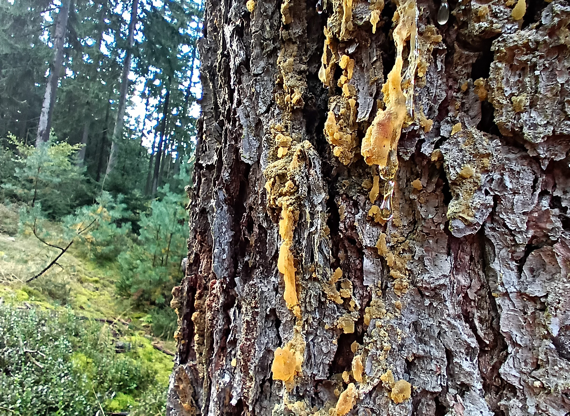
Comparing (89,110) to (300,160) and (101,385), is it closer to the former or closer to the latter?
(101,385)

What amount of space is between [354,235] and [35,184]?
987 centimetres

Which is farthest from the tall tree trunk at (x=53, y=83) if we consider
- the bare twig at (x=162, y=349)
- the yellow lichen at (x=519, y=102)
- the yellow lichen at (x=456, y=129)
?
the yellow lichen at (x=519, y=102)

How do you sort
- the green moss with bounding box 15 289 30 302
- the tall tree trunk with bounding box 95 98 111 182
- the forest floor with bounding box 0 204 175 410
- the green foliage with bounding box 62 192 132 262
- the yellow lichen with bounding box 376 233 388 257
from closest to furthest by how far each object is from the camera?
1. the yellow lichen with bounding box 376 233 388 257
2. the forest floor with bounding box 0 204 175 410
3. the green moss with bounding box 15 289 30 302
4. the green foliage with bounding box 62 192 132 262
5. the tall tree trunk with bounding box 95 98 111 182

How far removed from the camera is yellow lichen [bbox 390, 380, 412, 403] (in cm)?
71

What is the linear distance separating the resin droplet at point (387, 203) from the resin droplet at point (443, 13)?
1.23ft

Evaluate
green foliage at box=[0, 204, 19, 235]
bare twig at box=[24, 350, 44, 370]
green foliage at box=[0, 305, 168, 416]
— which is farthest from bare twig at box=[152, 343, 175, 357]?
green foliage at box=[0, 204, 19, 235]

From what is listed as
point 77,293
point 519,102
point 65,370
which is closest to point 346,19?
point 519,102

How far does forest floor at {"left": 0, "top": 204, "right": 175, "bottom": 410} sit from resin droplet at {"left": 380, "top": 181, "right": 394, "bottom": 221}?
9.48 feet

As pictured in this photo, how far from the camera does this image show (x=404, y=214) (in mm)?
784

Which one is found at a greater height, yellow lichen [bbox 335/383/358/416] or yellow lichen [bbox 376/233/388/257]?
yellow lichen [bbox 376/233/388/257]

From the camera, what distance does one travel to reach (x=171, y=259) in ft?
15.3

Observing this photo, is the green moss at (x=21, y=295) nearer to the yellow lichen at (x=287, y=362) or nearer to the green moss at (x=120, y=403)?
the green moss at (x=120, y=403)

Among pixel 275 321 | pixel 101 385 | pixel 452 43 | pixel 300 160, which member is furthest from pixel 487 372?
pixel 101 385

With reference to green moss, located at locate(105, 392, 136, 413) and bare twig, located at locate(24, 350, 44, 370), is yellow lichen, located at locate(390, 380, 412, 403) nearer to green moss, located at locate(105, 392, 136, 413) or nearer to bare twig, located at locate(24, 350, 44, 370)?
green moss, located at locate(105, 392, 136, 413)
